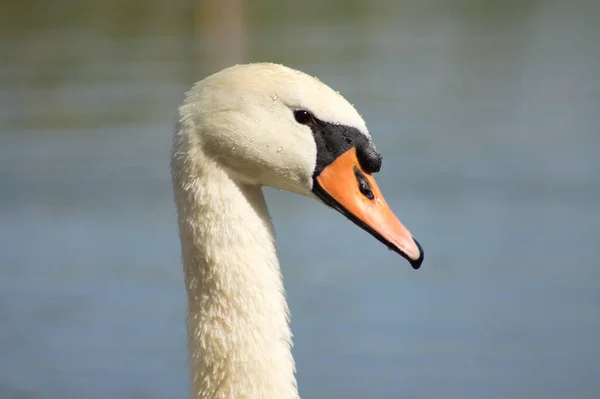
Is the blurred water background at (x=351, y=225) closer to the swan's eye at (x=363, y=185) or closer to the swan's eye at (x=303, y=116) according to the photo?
the swan's eye at (x=363, y=185)

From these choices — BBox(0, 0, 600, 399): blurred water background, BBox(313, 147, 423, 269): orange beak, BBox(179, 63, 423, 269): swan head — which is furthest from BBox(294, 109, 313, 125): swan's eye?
BBox(0, 0, 600, 399): blurred water background

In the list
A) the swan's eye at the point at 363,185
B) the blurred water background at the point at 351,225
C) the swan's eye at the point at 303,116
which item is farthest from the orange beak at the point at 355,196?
the blurred water background at the point at 351,225

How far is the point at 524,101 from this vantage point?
1277 centimetres

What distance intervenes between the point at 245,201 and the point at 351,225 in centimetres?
561

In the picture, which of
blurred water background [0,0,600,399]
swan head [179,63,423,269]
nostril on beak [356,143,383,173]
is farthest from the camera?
blurred water background [0,0,600,399]

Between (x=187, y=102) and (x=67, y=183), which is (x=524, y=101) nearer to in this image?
(x=67, y=183)

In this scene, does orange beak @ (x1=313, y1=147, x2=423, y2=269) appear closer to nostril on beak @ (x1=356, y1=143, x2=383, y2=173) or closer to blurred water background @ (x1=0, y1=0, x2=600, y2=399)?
nostril on beak @ (x1=356, y1=143, x2=383, y2=173)

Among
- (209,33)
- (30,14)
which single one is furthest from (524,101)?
(30,14)

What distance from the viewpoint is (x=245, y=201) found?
342cm

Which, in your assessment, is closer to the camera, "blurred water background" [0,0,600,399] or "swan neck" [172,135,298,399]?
"swan neck" [172,135,298,399]

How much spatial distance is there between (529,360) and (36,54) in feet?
33.6

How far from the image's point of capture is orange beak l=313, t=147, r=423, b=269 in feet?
11.4

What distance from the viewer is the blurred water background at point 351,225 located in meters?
7.33

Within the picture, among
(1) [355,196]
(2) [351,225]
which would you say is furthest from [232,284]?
(2) [351,225]
